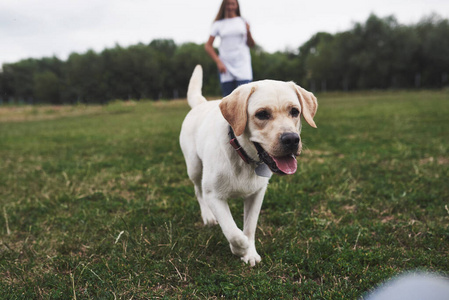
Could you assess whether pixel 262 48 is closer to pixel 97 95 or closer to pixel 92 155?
pixel 97 95

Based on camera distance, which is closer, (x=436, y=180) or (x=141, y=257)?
(x=141, y=257)

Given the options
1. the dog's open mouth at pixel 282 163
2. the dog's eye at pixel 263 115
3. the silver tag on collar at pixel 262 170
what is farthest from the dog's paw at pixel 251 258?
the dog's eye at pixel 263 115

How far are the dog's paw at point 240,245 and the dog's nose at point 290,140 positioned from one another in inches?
32.7

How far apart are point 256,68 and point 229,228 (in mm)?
65456

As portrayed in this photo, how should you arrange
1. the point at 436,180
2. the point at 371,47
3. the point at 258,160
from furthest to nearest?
the point at 371,47, the point at 436,180, the point at 258,160

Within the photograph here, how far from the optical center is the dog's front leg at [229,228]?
106 inches

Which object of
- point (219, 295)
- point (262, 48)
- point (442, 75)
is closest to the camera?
point (219, 295)

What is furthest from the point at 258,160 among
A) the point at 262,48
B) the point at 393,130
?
the point at 262,48

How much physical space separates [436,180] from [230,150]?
11.5ft

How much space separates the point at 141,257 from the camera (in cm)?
291

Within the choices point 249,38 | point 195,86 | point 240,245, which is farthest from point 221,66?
point 240,245

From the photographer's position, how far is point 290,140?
2.43 meters

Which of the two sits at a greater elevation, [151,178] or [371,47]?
[371,47]

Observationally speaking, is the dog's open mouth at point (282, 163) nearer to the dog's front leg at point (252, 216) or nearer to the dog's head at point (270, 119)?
the dog's head at point (270, 119)
